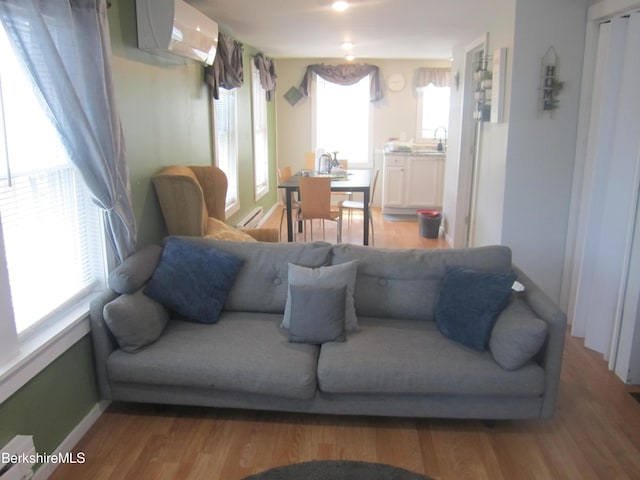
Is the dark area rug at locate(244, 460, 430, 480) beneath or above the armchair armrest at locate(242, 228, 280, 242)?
beneath

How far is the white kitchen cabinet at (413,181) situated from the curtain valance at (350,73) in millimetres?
1226

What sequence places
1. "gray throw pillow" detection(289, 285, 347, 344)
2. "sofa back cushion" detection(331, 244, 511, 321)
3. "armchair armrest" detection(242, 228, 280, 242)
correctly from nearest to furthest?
"gray throw pillow" detection(289, 285, 347, 344) < "sofa back cushion" detection(331, 244, 511, 321) < "armchair armrest" detection(242, 228, 280, 242)

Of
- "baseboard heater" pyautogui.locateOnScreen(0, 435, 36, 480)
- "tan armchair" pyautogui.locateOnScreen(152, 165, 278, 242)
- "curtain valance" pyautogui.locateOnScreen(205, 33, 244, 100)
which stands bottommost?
"baseboard heater" pyautogui.locateOnScreen(0, 435, 36, 480)

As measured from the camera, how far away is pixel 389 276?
285 cm

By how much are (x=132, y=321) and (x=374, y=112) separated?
6247 mm

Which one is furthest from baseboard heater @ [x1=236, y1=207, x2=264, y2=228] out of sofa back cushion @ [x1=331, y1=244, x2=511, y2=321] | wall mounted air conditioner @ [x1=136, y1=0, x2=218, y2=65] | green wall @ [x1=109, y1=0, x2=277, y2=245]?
sofa back cushion @ [x1=331, y1=244, x2=511, y2=321]

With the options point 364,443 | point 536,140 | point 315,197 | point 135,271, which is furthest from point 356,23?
point 364,443

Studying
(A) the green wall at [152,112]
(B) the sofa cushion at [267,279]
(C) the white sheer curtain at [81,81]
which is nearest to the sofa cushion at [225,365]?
(B) the sofa cushion at [267,279]

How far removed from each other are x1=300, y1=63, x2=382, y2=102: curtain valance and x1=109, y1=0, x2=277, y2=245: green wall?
362 centimetres

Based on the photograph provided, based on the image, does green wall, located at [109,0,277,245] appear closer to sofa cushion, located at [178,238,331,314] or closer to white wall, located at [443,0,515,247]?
sofa cushion, located at [178,238,331,314]

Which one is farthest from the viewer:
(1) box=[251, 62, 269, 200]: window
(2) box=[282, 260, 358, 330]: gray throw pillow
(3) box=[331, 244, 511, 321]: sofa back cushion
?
(1) box=[251, 62, 269, 200]: window

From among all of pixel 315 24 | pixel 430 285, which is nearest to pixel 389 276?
pixel 430 285

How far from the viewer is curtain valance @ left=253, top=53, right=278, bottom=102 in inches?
256

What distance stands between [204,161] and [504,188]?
8.00 ft
